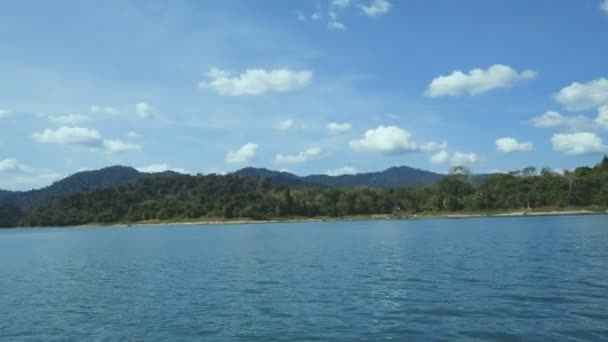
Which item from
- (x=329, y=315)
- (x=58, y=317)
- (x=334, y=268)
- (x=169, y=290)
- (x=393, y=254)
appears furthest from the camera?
(x=393, y=254)

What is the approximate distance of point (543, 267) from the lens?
168ft

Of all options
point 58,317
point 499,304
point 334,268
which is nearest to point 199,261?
point 334,268

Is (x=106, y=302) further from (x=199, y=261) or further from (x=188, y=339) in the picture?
(x=199, y=261)

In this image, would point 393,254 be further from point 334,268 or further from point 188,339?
point 188,339

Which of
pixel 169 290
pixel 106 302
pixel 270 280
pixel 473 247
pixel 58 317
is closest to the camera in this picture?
pixel 58 317

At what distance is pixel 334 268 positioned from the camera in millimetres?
58000

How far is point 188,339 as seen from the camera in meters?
29.2

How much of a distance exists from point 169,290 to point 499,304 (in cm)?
2651

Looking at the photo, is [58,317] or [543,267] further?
[543,267]

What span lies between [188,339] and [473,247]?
2213 inches

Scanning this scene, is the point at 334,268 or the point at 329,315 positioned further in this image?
the point at 334,268

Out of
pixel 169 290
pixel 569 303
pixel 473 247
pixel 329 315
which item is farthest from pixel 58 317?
pixel 473 247

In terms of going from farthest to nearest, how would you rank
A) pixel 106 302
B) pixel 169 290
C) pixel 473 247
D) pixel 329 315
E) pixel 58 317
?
1. pixel 473 247
2. pixel 169 290
3. pixel 106 302
4. pixel 58 317
5. pixel 329 315

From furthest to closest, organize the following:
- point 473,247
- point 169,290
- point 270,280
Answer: point 473,247 → point 270,280 → point 169,290
